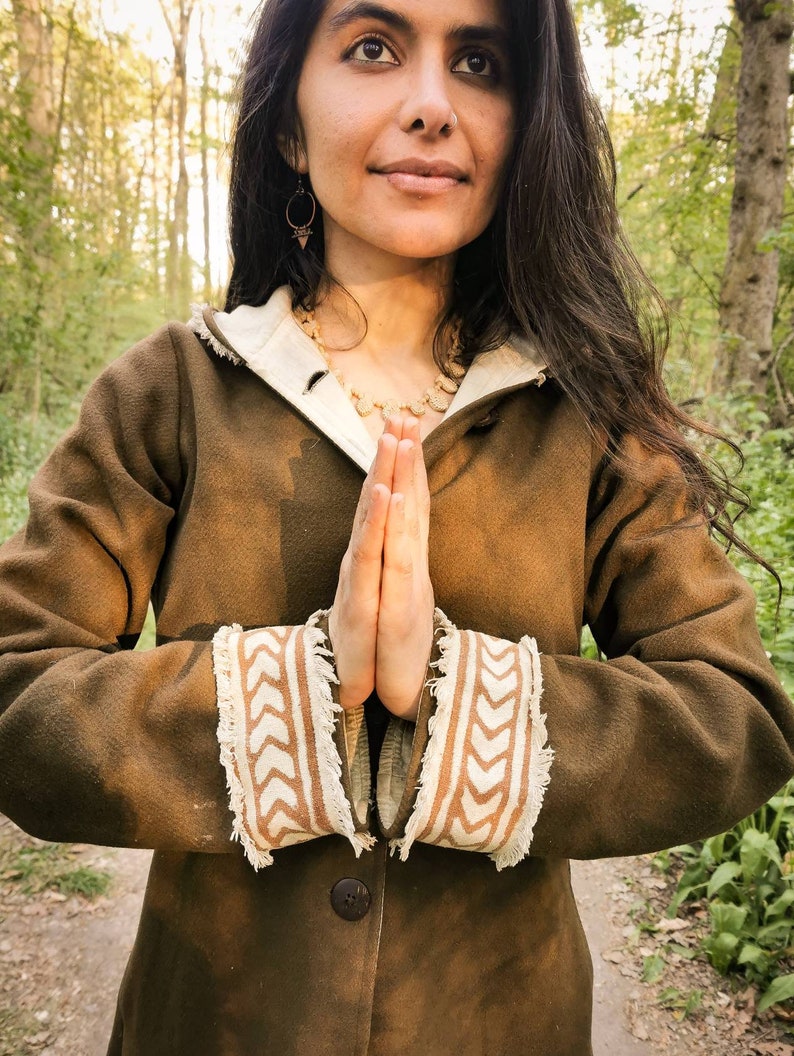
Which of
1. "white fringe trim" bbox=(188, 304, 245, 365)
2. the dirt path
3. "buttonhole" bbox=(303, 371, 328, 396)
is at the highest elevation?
"white fringe trim" bbox=(188, 304, 245, 365)

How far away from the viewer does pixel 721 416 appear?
5.42 m

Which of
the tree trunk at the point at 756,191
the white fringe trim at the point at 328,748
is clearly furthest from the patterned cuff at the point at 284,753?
the tree trunk at the point at 756,191

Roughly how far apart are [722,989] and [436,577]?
6.86 feet

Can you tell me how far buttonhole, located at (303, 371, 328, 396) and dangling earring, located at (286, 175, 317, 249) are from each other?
0.37m

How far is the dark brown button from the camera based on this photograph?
1.12 meters

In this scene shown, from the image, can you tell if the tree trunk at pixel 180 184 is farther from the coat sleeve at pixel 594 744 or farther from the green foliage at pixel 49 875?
the coat sleeve at pixel 594 744

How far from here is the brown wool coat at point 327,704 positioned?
102cm

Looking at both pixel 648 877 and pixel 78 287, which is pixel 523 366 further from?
pixel 78 287

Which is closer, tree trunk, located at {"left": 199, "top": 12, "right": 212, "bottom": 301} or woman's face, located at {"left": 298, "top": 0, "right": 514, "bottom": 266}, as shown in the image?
woman's face, located at {"left": 298, "top": 0, "right": 514, "bottom": 266}

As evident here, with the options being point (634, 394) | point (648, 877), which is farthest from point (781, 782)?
point (648, 877)

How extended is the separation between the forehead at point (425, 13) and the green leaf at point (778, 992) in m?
2.56

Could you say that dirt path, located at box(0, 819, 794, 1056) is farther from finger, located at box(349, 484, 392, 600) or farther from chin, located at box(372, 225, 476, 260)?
chin, located at box(372, 225, 476, 260)

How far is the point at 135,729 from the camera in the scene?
3.33ft

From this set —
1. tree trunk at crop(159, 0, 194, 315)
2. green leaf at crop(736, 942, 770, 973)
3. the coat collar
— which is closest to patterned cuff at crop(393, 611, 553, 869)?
the coat collar
